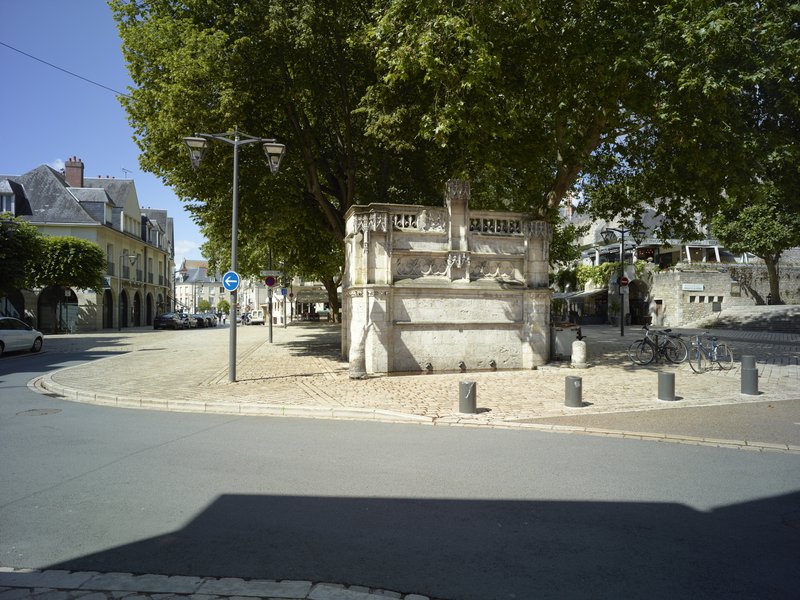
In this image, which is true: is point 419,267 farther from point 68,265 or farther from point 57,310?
point 57,310

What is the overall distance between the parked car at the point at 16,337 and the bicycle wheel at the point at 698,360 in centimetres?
2314

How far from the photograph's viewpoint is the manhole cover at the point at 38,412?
8508 millimetres

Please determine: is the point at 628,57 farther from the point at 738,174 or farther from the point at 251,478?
the point at 251,478

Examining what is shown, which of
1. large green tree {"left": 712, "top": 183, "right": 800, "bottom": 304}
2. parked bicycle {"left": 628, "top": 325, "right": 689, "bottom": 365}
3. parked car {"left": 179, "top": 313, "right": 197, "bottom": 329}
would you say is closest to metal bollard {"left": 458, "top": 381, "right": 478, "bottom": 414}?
parked bicycle {"left": 628, "top": 325, "right": 689, "bottom": 365}

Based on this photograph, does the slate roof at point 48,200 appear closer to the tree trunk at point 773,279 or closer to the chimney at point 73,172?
the chimney at point 73,172

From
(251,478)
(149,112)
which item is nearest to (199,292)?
(149,112)

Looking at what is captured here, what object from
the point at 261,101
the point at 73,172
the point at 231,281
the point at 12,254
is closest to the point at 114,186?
the point at 73,172

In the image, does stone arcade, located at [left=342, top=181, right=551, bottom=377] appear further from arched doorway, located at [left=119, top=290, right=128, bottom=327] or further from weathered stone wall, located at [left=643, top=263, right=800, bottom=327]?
arched doorway, located at [left=119, top=290, right=128, bottom=327]

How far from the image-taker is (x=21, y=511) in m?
4.34

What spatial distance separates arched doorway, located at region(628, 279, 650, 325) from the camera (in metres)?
38.6

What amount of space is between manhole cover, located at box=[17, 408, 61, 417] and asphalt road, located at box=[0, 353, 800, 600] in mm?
1809

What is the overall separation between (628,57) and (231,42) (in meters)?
10.5

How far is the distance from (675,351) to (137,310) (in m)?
51.3

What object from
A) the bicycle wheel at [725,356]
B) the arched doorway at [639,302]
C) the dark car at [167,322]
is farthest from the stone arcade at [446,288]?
the dark car at [167,322]
